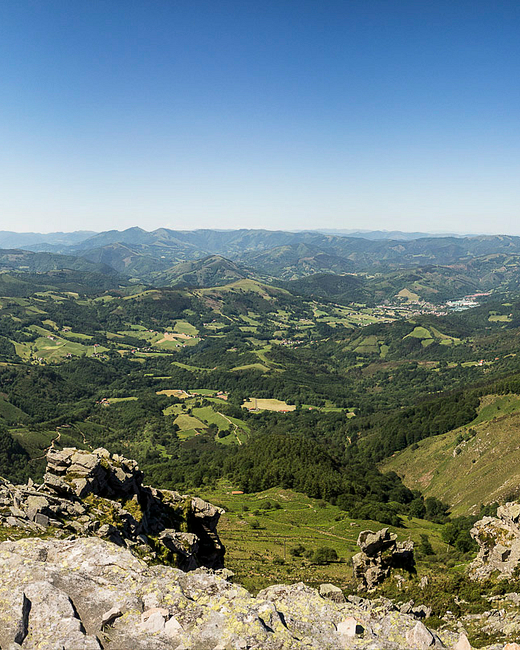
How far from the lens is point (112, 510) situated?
133 feet

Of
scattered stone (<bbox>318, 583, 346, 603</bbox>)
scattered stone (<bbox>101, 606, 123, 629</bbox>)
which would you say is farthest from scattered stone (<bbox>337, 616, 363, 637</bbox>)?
scattered stone (<bbox>318, 583, 346, 603</bbox>)

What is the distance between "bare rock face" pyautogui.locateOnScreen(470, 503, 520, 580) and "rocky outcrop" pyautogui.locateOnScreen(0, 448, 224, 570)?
35.0 metres

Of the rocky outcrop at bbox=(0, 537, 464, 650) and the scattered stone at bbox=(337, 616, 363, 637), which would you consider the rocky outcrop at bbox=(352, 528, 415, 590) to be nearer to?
the rocky outcrop at bbox=(0, 537, 464, 650)

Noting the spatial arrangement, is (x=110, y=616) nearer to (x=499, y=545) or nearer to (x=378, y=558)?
(x=499, y=545)

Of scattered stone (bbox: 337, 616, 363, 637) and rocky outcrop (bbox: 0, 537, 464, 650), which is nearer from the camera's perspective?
rocky outcrop (bbox: 0, 537, 464, 650)

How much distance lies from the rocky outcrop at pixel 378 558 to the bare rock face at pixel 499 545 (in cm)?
989

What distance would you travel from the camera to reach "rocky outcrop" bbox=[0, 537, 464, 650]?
13523mm

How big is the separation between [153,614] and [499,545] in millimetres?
49406

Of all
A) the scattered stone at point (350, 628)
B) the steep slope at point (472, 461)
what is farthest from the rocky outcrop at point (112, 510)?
the steep slope at point (472, 461)

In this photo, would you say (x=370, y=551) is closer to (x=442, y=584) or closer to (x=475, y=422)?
(x=442, y=584)

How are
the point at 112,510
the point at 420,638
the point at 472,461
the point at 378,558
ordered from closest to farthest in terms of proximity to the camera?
the point at 420,638, the point at 112,510, the point at 378,558, the point at 472,461

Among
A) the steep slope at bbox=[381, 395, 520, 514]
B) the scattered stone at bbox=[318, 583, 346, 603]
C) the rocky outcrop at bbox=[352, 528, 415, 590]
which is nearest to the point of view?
the scattered stone at bbox=[318, 583, 346, 603]

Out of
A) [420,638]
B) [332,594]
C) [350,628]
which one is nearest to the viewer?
[420,638]

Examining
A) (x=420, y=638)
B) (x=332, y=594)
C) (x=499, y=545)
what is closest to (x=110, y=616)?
(x=420, y=638)
